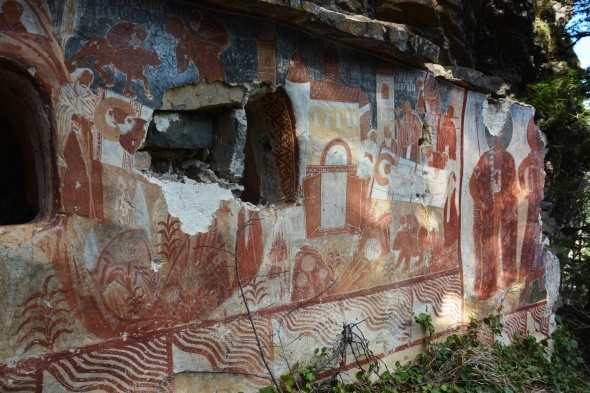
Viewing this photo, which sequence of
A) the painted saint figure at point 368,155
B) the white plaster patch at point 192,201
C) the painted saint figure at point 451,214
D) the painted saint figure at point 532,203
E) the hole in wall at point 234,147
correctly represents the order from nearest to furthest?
the white plaster patch at point 192,201 < the hole in wall at point 234,147 < the painted saint figure at point 368,155 < the painted saint figure at point 451,214 < the painted saint figure at point 532,203

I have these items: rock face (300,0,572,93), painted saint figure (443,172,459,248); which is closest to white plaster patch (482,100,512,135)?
painted saint figure (443,172,459,248)

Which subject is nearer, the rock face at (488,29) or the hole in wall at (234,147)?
the hole in wall at (234,147)

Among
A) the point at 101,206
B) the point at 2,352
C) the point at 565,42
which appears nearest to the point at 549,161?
the point at 565,42

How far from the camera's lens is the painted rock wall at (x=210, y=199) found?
2482 millimetres

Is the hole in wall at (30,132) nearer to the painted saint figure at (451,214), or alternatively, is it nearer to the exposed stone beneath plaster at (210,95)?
the exposed stone beneath plaster at (210,95)

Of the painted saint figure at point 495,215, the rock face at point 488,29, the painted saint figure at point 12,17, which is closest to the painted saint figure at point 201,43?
the painted saint figure at point 12,17

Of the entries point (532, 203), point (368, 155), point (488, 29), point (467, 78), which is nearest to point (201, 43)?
point (368, 155)

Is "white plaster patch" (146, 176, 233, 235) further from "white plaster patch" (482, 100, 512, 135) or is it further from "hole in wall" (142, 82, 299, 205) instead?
"white plaster patch" (482, 100, 512, 135)

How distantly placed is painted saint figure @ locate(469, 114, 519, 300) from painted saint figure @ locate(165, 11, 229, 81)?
2761 mm

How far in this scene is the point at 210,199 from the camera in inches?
119

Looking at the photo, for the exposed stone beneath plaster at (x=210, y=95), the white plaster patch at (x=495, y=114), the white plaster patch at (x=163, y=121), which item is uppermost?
the white plaster patch at (x=495, y=114)

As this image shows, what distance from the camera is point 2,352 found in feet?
7.60

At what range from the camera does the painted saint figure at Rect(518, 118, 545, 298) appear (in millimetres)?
5328

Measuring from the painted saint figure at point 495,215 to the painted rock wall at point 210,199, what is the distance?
0.83 ft
